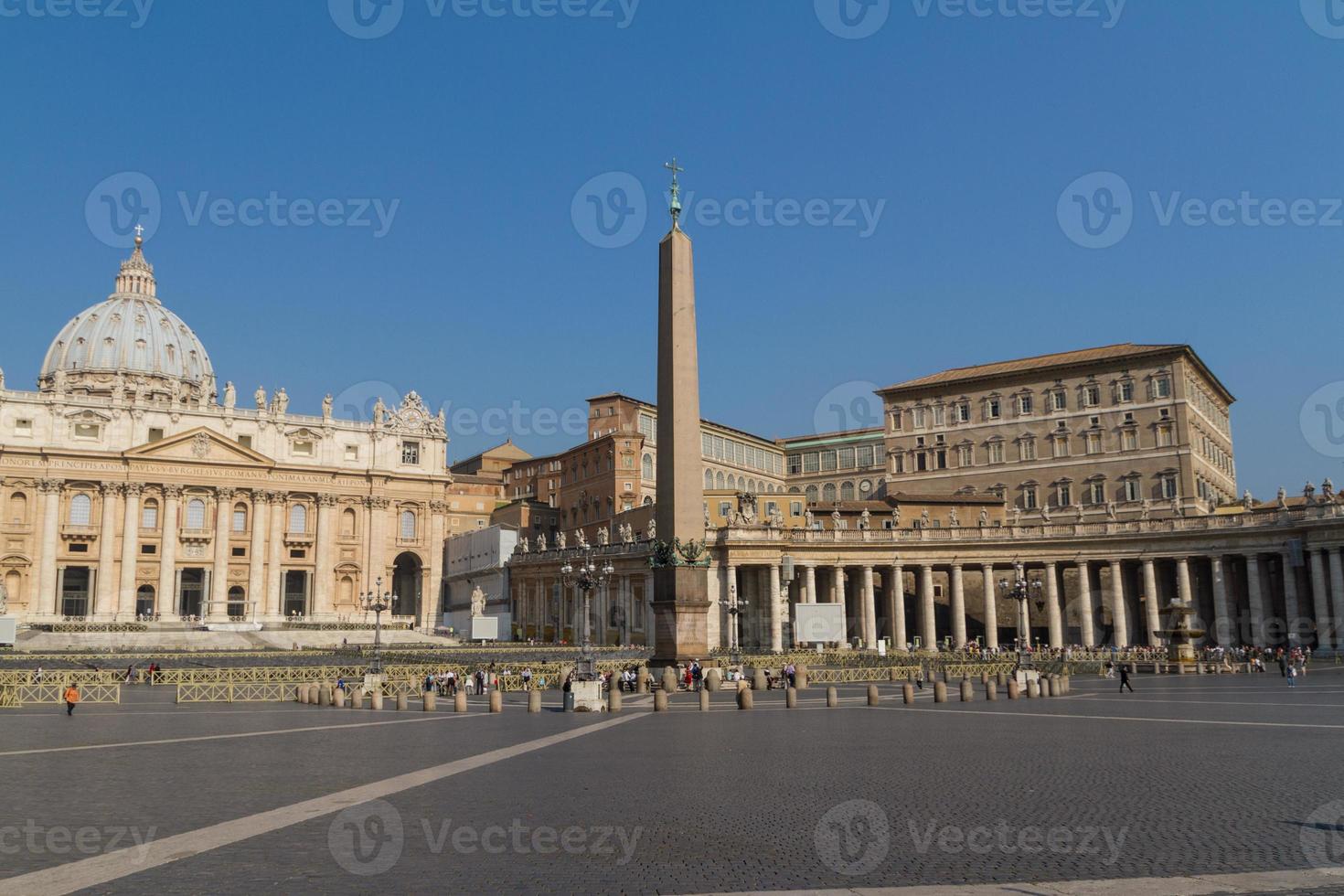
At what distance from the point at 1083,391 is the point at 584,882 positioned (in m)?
75.2

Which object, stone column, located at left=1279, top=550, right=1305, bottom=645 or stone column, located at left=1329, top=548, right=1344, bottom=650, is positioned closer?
stone column, located at left=1329, top=548, right=1344, bottom=650

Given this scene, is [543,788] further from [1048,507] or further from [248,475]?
[248,475]

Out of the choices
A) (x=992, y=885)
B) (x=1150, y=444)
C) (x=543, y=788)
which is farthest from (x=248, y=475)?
(x=992, y=885)

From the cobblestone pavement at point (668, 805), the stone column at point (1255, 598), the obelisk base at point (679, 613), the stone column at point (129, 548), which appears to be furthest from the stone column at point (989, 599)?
the stone column at point (129, 548)

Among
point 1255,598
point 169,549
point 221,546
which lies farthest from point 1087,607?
point 169,549

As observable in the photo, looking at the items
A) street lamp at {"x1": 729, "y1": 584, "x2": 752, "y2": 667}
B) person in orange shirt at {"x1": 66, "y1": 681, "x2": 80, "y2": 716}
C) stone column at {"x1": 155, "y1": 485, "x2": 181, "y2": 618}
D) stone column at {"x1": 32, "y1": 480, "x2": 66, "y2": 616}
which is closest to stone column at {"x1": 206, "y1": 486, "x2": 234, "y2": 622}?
stone column at {"x1": 155, "y1": 485, "x2": 181, "y2": 618}

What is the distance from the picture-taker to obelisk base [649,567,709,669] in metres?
30.7

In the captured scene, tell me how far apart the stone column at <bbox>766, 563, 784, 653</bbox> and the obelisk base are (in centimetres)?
2575

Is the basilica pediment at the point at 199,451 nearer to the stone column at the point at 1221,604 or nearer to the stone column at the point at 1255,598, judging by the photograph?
the stone column at the point at 1221,604

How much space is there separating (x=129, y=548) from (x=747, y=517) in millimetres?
53519

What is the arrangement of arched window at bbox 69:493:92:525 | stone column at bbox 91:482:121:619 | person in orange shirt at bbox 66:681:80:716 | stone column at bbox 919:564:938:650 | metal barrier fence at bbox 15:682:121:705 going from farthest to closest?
arched window at bbox 69:493:92:525, stone column at bbox 91:482:121:619, stone column at bbox 919:564:938:650, metal barrier fence at bbox 15:682:121:705, person in orange shirt at bbox 66:681:80:716

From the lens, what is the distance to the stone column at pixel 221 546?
87250mm

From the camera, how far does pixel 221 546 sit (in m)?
88.1

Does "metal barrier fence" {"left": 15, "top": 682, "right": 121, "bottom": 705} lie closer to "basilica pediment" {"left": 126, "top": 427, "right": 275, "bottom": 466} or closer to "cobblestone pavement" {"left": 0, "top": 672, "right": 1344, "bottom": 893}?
"cobblestone pavement" {"left": 0, "top": 672, "right": 1344, "bottom": 893}
